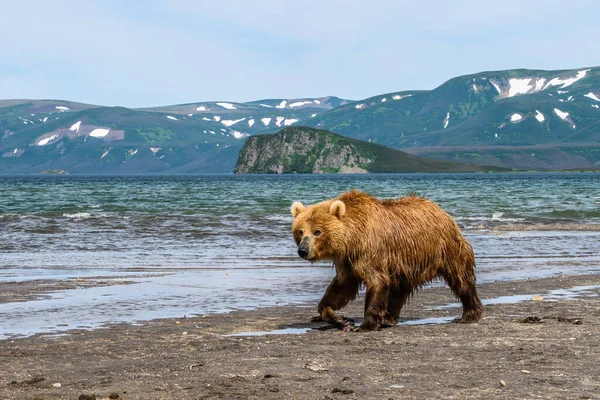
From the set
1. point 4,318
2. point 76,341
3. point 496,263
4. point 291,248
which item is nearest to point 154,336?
point 76,341

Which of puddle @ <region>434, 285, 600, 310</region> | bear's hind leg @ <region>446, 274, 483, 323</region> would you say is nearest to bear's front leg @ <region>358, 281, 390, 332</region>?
Result: bear's hind leg @ <region>446, 274, 483, 323</region>

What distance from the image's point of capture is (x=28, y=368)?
31.8ft

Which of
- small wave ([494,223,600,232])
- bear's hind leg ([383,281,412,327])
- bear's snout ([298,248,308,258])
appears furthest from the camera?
small wave ([494,223,600,232])

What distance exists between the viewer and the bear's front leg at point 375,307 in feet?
41.5

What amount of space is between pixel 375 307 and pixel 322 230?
136 centimetres

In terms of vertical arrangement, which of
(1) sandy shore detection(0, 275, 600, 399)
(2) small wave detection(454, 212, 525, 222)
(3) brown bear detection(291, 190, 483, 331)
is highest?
(3) brown bear detection(291, 190, 483, 331)

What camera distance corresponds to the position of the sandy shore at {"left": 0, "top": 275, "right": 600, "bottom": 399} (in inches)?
334

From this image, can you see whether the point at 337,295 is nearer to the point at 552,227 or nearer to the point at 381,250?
the point at 381,250

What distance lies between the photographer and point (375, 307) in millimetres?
12680

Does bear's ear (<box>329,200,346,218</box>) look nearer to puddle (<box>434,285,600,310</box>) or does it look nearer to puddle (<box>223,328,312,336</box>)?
puddle (<box>223,328,312,336</box>)

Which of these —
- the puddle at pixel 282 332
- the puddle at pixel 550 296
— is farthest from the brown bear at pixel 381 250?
the puddle at pixel 550 296

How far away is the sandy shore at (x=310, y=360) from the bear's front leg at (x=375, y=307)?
0.22m

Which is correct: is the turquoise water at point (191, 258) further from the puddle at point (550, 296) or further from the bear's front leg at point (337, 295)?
the puddle at point (550, 296)

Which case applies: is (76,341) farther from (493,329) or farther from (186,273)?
(186,273)
